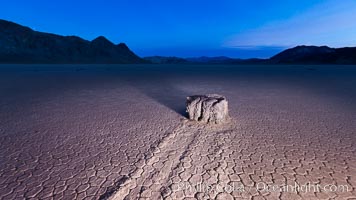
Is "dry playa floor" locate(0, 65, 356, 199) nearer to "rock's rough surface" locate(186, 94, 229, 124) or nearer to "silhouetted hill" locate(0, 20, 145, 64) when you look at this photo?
"rock's rough surface" locate(186, 94, 229, 124)

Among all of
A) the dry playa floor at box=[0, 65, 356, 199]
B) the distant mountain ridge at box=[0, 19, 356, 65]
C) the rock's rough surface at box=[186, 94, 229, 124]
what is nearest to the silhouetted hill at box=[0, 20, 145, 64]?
the distant mountain ridge at box=[0, 19, 356, 65]

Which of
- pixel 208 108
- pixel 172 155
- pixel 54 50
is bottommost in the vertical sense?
pixel 172 155

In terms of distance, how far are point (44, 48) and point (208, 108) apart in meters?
62.6

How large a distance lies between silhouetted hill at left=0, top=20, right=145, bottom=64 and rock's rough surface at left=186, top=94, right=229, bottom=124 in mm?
53767

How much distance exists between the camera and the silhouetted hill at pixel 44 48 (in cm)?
4953

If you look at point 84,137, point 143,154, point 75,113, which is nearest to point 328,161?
point 143,154

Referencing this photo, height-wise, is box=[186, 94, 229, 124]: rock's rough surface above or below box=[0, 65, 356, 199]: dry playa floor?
above

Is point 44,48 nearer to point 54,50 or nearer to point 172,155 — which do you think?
point 54,50

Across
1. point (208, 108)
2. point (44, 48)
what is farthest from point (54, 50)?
point (208, 108)

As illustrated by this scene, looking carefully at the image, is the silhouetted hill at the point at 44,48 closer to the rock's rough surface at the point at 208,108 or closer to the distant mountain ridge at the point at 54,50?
the distant mountain ridge at the point at 54,50

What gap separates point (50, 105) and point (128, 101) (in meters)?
2.36

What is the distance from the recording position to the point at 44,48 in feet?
183

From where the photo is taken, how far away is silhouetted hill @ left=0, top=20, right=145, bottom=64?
163 ft

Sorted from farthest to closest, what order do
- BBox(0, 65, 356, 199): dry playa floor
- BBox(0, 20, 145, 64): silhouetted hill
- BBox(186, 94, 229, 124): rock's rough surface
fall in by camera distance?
BBox(0, 20, 145, 64): silhouetted hill, BBox(186, 94, 229, 124): rock's rough surface, BBox(0, 65, 356, 199): dry playa floor
